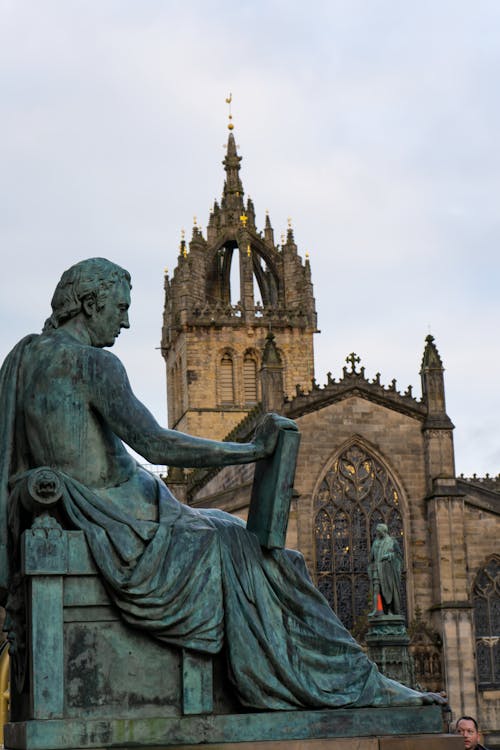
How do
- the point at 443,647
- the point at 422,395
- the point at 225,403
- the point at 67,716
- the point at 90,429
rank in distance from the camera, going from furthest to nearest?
the point at 225,403, the point at 422,395, the point at 443,647, the point at 90,429, the point at 67,716

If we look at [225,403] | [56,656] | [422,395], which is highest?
[225,403]

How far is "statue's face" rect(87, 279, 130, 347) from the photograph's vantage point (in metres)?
4.57

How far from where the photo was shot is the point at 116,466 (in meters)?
4.39

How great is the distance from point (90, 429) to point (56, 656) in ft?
2.42

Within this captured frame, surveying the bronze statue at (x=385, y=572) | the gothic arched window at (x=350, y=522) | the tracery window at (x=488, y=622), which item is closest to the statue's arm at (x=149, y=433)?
the bronze statue at (x=385, y=572)

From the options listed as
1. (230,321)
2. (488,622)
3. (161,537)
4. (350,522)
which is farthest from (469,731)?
(230,321)

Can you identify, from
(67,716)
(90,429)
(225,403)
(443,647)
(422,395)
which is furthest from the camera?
(225,403)

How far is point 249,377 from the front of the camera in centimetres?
5872

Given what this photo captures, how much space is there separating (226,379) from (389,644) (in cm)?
3177

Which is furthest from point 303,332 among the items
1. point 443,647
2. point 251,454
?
point 251,454

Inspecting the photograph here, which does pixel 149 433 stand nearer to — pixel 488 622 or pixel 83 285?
pixel 83 285

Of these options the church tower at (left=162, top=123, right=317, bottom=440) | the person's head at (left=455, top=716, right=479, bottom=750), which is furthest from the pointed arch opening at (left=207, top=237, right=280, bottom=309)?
the person's head at (left=455, top=716, right=479, bottom=750)

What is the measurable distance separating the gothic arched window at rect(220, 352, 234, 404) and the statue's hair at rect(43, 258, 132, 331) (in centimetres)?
5364

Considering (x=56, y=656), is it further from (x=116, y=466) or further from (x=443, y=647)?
(x=443, y=647)
